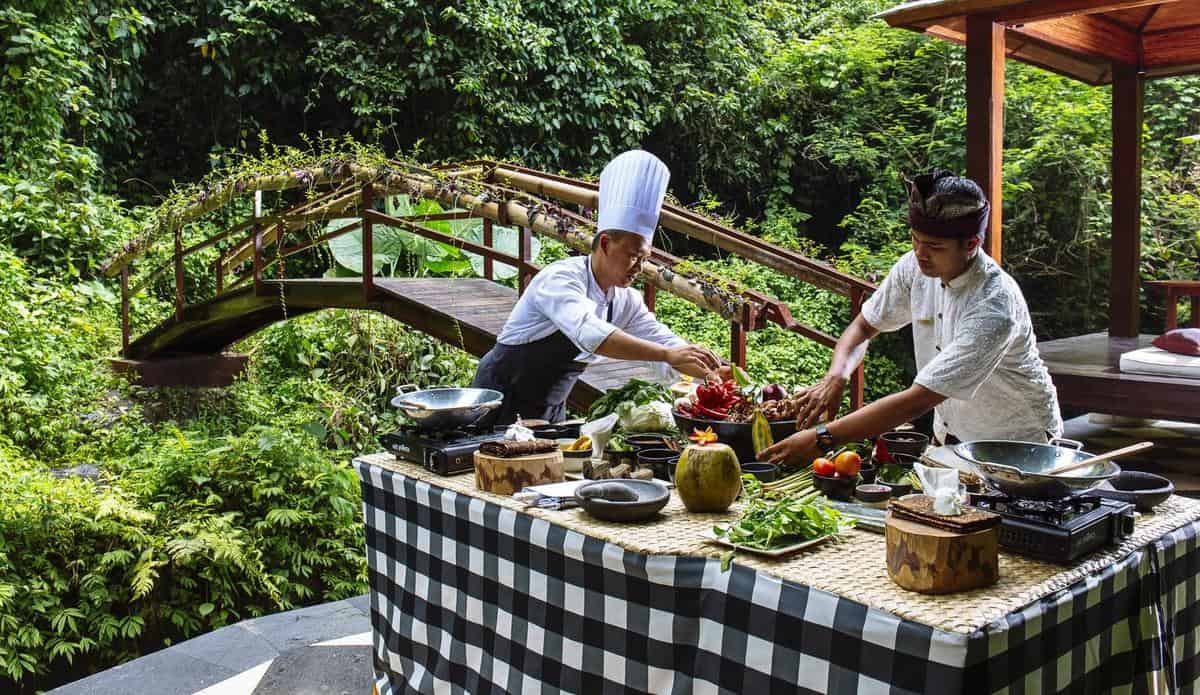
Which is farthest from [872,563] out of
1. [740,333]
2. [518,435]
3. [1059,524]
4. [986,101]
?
[986,101]

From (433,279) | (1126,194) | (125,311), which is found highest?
(1126,194)

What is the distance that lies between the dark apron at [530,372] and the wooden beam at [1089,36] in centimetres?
319

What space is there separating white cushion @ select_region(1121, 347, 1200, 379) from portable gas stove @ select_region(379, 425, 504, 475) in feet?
12.1

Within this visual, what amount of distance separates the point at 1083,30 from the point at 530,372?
14.2 ft

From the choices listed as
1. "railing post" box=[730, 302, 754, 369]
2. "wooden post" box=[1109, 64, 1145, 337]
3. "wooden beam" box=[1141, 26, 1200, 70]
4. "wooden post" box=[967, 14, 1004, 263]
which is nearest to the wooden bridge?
"railing post" box=[730, 302, 754, 369]

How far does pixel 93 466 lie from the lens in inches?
285

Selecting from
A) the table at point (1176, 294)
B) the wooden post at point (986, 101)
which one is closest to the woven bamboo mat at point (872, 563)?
the wooden post at point (986, 101)

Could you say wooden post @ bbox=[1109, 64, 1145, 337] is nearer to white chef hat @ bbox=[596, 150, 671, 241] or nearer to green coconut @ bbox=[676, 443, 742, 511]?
white chef hat @ bbox=[596, 150, 671, 241]

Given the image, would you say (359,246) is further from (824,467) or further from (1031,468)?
(1031,468)

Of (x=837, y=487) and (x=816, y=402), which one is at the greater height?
(x=816, y=402)

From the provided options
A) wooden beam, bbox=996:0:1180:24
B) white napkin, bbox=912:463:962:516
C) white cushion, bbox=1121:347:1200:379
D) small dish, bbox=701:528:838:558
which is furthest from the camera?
white cushion, bbox=1121:347:1200:379

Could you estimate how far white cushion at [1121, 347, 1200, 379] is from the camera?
16.1ft

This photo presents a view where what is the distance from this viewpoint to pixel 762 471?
2.65 m

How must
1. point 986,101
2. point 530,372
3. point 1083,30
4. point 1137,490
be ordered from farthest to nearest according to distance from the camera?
1. point 1083,30
2. point 986,101
3. point 530,372
4. point 1137,490
